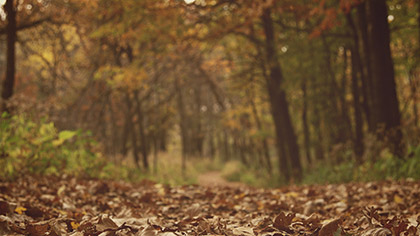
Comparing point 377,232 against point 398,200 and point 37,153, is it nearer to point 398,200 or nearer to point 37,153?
point 398,200

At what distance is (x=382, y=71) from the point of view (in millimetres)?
7160

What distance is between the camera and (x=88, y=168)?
6688 millimetres

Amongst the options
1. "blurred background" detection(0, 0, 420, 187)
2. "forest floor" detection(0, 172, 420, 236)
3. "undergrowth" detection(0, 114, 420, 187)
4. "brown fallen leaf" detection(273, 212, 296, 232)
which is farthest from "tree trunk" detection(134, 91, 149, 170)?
"brown fallen leaf" detection(273, 212, 296, 232)

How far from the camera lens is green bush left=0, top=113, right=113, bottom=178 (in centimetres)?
481

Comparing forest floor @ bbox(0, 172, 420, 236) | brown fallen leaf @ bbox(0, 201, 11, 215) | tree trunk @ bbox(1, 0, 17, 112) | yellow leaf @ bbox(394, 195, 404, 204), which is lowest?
yellow leaf @ bbox(394, 195, 404, 204)

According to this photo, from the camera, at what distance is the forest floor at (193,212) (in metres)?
2.18

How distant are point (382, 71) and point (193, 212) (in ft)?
18.3

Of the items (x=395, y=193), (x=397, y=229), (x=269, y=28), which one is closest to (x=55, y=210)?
(x=397, y=229)

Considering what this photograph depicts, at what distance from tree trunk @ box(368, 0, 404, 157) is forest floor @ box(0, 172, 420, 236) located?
8.42ft

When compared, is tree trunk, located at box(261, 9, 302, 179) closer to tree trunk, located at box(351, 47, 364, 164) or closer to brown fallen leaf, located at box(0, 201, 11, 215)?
tree trunk, located at box(351, 47, 364, 164)

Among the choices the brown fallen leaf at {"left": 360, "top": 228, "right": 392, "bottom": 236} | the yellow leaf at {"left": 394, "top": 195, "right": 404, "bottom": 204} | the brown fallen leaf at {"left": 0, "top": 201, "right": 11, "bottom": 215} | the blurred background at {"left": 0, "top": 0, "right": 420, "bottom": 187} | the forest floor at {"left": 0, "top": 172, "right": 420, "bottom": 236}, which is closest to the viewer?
the brown fallen leaf at {"left": 360, "top": 228, "right": 392, "bottom": 236}

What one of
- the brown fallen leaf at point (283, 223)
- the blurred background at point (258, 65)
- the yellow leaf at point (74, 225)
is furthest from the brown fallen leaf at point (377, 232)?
the blurred background at point (258, 65)

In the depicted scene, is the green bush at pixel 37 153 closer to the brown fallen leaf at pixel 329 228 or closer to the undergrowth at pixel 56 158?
the undergrowth at pixel 56 158

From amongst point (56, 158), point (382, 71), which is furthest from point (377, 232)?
point (382, 71)
